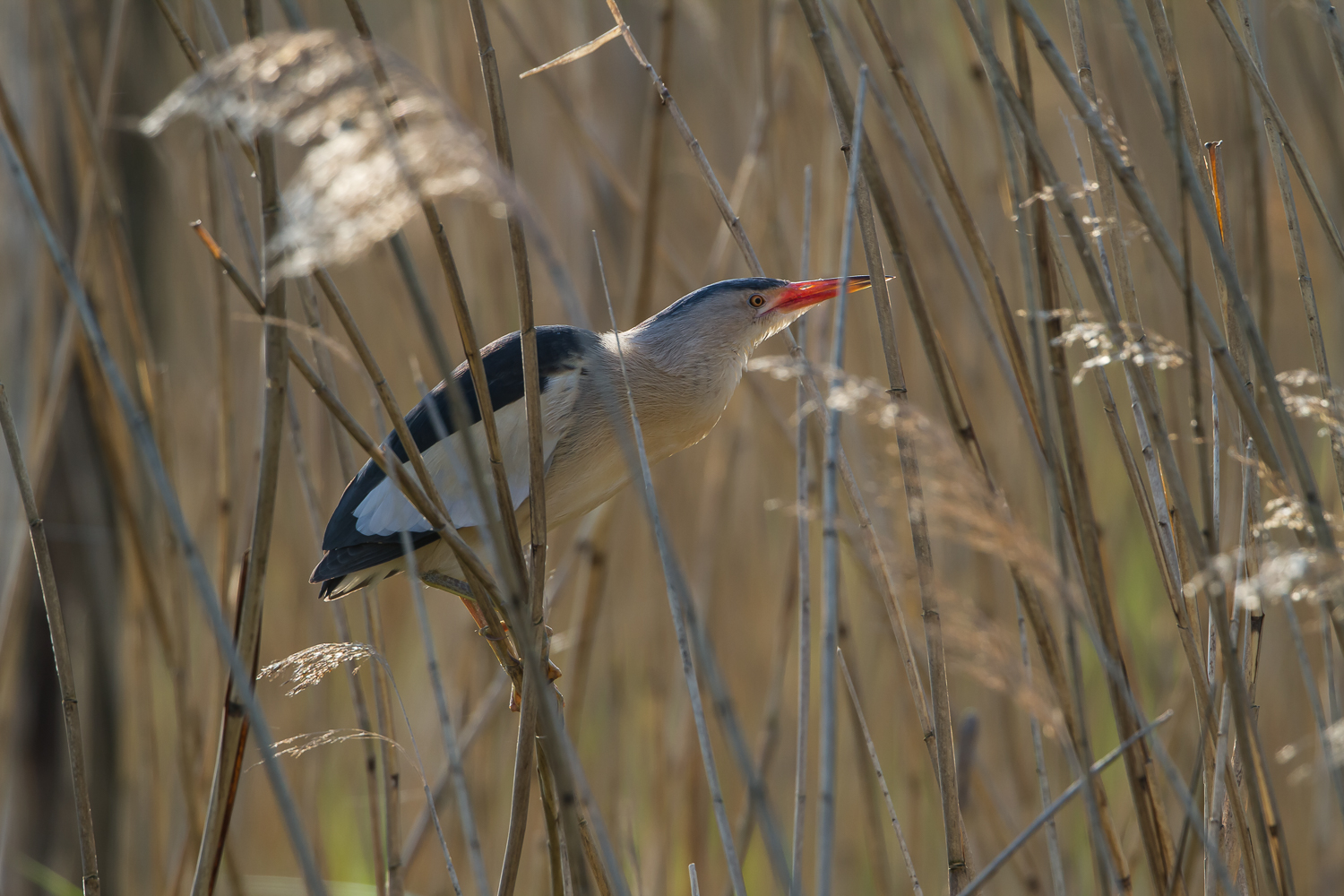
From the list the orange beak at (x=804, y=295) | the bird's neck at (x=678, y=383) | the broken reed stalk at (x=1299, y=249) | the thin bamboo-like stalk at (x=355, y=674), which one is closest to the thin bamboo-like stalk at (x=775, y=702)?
the bird's neck at (x=678, y=383)

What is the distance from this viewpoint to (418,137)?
1.79ft

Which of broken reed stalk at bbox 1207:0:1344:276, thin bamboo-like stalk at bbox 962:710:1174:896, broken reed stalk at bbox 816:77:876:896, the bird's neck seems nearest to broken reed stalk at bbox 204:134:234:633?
the bird's neck

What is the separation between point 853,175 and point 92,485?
70.1 inches

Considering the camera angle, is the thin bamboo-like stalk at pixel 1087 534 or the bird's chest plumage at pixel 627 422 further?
the bird's chest plumage at pixel 627 422

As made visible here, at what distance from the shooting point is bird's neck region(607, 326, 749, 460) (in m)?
1.50

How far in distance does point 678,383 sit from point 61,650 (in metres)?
0.86

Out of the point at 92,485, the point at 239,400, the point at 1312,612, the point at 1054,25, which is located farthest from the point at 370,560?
the point at 1312,612

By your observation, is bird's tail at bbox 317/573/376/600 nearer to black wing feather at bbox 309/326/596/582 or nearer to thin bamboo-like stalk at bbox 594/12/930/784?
black wing feather at bbox 309/326/596/582

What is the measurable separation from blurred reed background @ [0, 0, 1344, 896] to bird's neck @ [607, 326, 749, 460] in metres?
0.18

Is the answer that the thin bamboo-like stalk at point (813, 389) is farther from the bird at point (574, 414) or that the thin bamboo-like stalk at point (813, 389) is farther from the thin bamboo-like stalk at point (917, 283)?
the bird at point (574, 414)

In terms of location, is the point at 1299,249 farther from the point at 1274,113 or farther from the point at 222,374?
the point at 222,374

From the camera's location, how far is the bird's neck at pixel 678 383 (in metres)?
1.50

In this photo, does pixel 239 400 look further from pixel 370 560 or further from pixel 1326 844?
pixel 1326 844

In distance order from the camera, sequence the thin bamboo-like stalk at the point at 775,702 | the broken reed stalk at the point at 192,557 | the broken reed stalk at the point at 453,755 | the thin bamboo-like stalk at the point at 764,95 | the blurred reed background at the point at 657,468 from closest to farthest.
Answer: the broken reed stalk at the point at 192,557 → the broken reed stalk at the point at 453,755 → the blurred reed background at the point at 657,468 → the thin bamboo-like stalk at the point at 764,95 → the thin bamboo-like stalk at the point at 775,702
